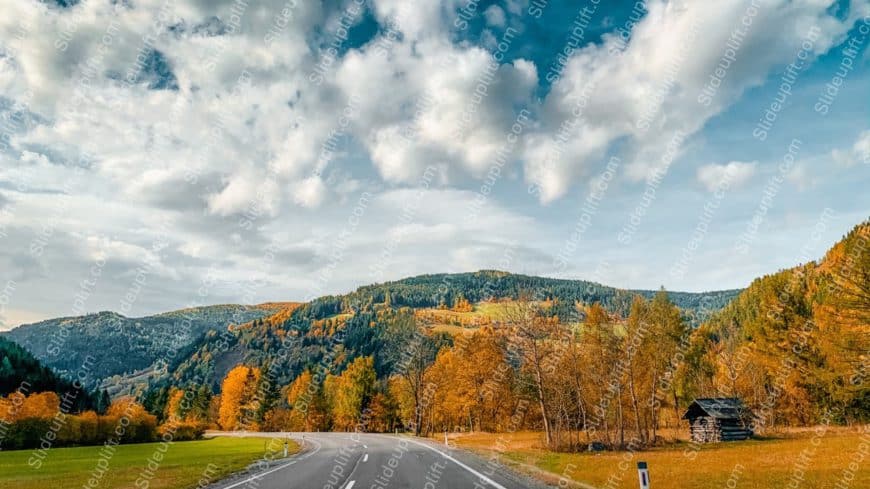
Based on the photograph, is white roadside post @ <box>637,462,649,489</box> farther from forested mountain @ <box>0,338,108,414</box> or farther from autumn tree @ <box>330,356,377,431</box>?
forested mountain @ <box>0,338,108,414</box>

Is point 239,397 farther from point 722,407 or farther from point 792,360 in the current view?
point 792,360

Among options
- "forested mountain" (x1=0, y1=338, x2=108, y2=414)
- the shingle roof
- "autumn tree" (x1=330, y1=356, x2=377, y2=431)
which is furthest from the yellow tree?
the shingle roof

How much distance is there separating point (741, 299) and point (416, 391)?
77700 millimetres

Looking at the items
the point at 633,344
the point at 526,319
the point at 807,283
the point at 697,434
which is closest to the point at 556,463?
the point at 526,319

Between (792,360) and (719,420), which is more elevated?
(792,360)

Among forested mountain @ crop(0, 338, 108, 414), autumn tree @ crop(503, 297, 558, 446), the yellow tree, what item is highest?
autumn tree @ crop(503, 297, 558, 446)

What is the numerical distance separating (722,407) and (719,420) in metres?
1.88

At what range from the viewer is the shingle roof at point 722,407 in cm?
Answer: 4519

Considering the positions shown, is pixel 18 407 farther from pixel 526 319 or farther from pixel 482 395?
pixel 526 319

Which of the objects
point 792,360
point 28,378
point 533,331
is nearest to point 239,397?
point 28,378

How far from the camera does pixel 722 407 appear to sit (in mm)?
46219

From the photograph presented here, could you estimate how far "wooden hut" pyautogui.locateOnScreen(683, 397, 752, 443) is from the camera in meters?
44.7

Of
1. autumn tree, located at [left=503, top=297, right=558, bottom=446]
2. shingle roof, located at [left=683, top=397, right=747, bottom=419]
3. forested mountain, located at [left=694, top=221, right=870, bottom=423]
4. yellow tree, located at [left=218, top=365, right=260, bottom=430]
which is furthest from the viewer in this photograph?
yellow tree, located at [left=218, top=365, right=260, bottom=430]

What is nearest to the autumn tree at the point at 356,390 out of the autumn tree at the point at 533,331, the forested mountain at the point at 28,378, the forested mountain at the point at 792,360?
the forested mountain at the point at 28,378
